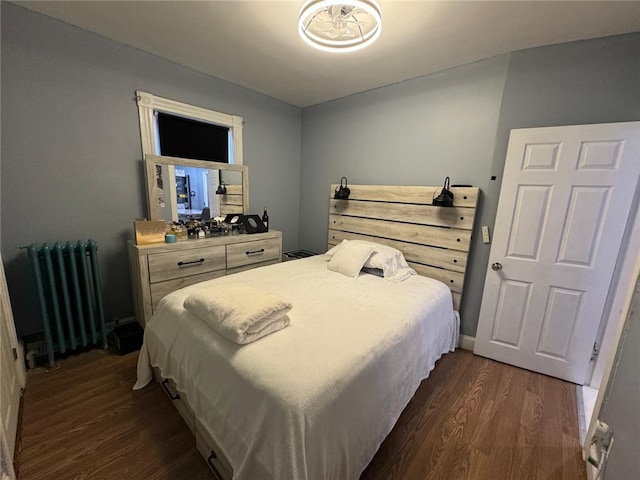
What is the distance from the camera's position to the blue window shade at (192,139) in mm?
2420

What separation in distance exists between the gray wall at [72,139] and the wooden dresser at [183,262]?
1.06 feet

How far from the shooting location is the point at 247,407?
101 centimetres

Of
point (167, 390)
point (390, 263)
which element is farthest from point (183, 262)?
point (390, 263)

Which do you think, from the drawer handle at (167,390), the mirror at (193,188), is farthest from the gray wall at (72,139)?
the drawer handle at (167,390)

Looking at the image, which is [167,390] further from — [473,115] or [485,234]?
[473,115]

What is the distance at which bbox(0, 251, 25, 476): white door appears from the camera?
1.24 m

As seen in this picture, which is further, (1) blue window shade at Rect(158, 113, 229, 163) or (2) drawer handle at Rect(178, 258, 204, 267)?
(1) blue window shade at Rect(158, 113, 229, 163)

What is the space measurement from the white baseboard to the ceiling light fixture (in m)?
2.48

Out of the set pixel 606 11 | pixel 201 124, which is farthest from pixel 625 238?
pixel 201 124

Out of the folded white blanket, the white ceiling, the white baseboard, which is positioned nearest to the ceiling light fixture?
the white ceiling

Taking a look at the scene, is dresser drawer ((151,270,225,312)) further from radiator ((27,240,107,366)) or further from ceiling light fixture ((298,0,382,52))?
ceiling light fixture ((298,0,382,52))

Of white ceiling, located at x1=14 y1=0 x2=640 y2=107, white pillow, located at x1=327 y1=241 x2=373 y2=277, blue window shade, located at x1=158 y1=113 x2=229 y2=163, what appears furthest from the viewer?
blue window shade, located at x1=158 y1=113 x2=229 y2=163

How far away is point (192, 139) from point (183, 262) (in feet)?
4.05

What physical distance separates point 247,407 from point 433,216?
2155 mm
